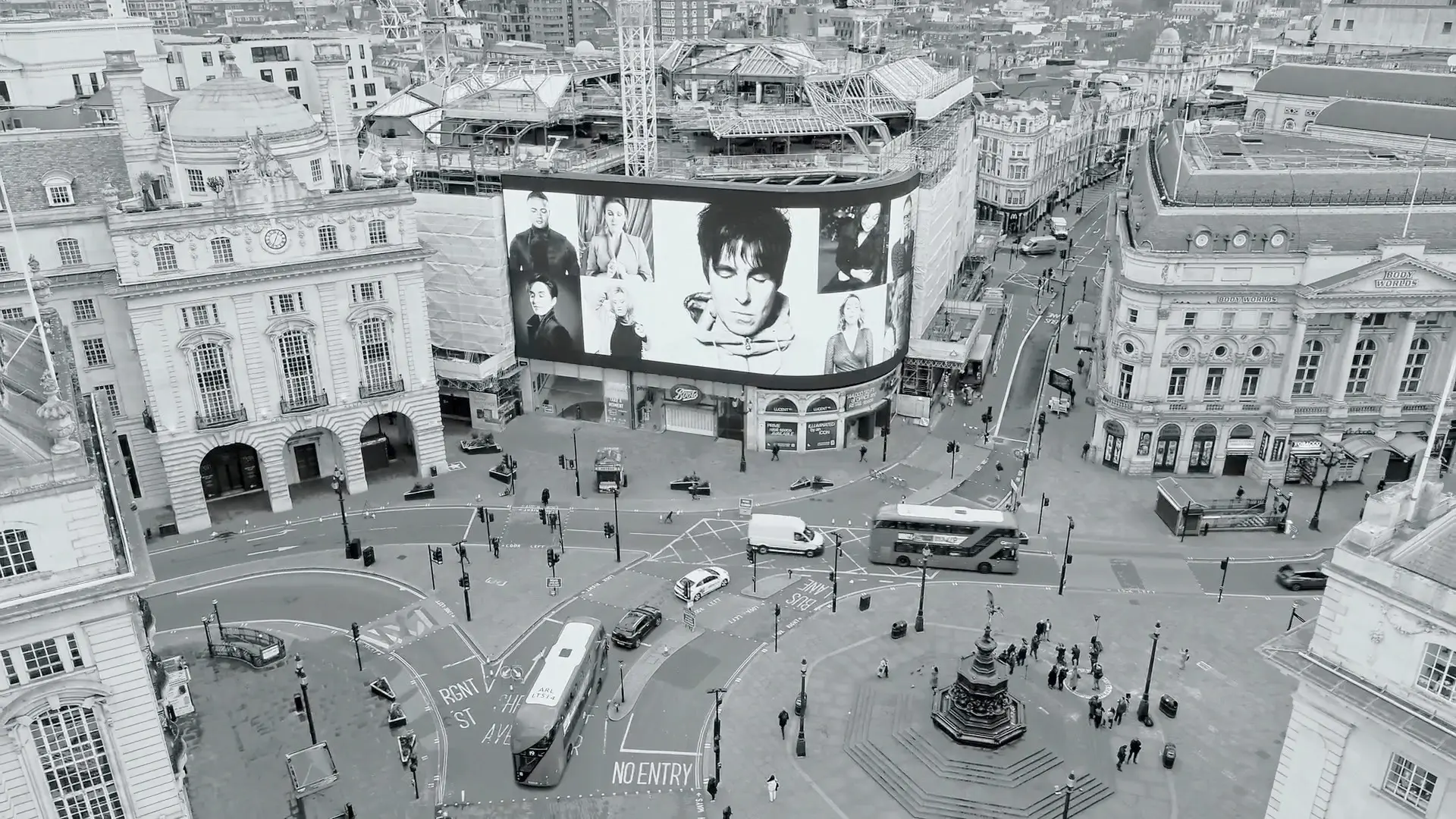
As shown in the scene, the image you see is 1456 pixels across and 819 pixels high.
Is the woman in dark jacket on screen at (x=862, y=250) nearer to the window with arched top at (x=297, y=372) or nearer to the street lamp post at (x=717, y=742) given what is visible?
the street lamp post at (x=717, y=742)

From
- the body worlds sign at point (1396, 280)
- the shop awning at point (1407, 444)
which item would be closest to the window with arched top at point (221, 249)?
the body worlds sign at point (1396, 280)

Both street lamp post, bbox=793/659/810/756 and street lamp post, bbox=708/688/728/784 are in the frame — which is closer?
street lamp post, bbox=708/688/728/784

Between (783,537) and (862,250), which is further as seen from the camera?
(862,250)

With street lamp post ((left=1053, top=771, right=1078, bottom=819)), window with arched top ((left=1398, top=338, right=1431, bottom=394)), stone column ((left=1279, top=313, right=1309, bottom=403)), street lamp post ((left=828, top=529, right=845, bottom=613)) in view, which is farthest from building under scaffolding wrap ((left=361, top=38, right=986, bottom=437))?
street lamp post ((left=1053, top=771, right=1078, bottom=819))

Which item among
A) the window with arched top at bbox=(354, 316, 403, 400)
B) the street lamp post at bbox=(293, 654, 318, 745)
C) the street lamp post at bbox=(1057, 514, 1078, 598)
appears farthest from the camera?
the window with arched top at bbox=(354, 316, 403, 400)

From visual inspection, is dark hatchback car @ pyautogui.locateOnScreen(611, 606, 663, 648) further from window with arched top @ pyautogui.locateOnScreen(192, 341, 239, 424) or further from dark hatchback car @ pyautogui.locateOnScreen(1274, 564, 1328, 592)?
dark hatchback car @ pyautogui.locateOnScreen(1274, 564, 1328, 592)

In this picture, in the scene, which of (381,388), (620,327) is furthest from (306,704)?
(620,327)

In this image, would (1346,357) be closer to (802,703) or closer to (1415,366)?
(1415,366)
